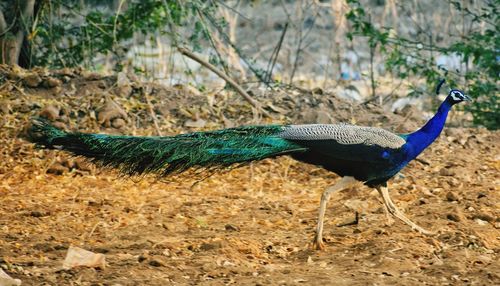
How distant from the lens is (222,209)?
20.7ft

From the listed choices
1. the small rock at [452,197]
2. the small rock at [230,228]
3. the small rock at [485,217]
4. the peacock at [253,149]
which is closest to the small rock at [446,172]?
the small rock at [452,197]

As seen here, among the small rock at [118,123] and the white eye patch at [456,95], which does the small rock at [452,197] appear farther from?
the small rock at [118,123]

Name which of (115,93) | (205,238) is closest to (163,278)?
(205,238)

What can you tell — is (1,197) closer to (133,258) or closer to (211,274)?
(133,258)

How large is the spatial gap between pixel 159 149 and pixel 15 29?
3.96 meters

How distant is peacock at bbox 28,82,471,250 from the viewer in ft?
17.2

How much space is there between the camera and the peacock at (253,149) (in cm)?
523

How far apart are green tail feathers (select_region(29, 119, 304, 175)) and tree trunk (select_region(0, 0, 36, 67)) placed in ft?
10.9

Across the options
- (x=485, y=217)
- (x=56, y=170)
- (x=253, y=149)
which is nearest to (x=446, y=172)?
(x=485, y=217)

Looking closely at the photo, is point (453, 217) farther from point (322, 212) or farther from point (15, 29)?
point (15, 29)

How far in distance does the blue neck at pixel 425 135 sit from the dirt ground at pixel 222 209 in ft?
1.61

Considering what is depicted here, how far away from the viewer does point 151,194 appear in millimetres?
6672

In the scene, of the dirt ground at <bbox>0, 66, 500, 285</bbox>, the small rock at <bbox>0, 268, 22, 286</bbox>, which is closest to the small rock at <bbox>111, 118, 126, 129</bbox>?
the dirt ground at <bbox>0, 66, 500, 285</bbox>

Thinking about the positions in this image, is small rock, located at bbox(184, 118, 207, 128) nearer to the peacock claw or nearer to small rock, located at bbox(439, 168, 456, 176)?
small rock, located at bbox(439, 168, 456, 176)
